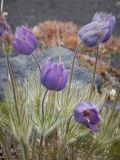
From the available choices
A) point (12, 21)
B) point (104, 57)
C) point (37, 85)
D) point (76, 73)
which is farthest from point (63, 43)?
point (37, 85)

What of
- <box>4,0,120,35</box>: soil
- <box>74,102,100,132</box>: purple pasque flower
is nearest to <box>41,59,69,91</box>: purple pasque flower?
<box>74,102,100,132</box>: purple pasque flower

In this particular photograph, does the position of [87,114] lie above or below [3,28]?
below

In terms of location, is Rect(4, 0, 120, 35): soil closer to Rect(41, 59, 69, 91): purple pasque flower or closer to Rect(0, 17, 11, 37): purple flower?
Rect(0, 17, 11, 37): purple flower

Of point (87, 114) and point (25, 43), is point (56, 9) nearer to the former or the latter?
point (25, 43)

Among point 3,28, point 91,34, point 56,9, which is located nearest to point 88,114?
point 91,34

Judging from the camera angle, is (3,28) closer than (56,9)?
Yes

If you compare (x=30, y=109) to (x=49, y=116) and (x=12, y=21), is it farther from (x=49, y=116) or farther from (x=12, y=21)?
(x=12, y=21)

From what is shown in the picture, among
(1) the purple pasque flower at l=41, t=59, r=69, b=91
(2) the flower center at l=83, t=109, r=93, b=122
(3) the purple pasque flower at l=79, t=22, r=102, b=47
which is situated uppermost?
(3) the purple pasque flower at l=79, t=22, r=102, b=47
